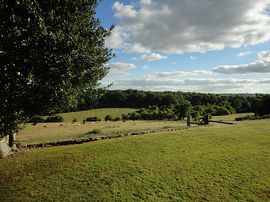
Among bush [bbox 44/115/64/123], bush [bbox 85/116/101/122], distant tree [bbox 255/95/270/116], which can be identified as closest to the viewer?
distant tree [bbox 255/95/270/116]

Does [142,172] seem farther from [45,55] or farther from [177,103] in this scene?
[177,103]

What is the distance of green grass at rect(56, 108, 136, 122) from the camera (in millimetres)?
107625

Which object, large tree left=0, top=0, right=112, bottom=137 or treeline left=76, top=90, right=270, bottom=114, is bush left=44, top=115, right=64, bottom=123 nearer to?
treeline left=76, top=90, right=270, bottom=114

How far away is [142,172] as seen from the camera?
62.6ft

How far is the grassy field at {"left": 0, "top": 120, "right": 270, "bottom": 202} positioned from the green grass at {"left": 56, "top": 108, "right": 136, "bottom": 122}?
82183 mm

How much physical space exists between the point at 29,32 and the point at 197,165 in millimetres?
12140

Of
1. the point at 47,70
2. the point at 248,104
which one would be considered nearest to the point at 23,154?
the point at 47,70

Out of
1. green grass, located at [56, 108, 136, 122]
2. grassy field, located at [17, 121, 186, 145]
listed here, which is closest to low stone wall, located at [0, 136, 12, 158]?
grassy field, located at [17, 121, 186, 145]

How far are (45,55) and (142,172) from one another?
836cm

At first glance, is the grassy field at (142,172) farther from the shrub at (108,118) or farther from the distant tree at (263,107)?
the shrub at (108,118)

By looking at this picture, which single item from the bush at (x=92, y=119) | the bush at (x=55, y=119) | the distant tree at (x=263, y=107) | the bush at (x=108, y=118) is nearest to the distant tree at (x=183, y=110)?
the bush at (x=108, y=118)

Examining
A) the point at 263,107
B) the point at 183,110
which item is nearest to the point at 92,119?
the point at 183,110

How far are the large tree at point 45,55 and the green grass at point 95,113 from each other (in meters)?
84.6

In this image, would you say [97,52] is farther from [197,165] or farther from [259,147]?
[259,147]
